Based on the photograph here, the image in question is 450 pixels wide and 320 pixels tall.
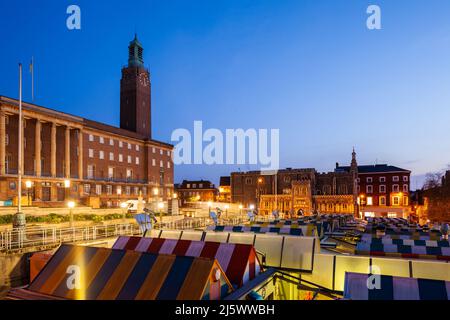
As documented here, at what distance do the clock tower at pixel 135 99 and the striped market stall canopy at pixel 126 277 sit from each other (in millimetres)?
79396

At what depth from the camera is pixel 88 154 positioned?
2500 inches

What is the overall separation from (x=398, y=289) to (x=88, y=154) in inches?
2569

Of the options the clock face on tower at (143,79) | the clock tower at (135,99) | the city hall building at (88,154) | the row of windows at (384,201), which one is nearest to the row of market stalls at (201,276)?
the city hall building at (88,154)

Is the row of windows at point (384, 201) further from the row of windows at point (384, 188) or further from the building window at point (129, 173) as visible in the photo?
the building window at point (129, 173)

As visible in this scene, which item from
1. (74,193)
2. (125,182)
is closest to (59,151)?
(74,193)

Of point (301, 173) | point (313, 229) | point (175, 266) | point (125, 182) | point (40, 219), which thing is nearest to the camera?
point (175, 266)

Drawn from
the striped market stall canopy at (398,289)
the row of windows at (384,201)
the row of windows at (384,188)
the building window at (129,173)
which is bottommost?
the row of windows at (384,201)

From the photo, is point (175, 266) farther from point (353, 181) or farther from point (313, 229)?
point (353, 181)

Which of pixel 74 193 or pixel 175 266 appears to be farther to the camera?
pixel 74 193

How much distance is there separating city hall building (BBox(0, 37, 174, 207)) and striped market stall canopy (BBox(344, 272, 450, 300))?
34.7 m

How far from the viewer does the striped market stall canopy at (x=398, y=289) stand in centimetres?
615

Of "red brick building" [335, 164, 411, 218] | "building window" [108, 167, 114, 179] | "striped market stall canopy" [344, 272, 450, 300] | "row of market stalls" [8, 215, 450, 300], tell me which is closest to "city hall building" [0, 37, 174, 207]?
"building window" [108, 167, 114, 179]
